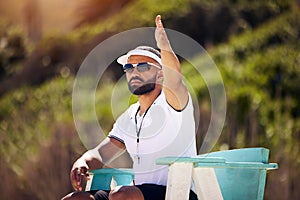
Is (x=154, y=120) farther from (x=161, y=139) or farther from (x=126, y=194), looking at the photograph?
(x=126, y=194)

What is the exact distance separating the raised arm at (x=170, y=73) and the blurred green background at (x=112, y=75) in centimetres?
319

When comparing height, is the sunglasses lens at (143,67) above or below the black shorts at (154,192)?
above

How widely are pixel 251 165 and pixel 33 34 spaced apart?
8.51 metres

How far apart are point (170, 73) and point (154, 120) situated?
1.11 feet

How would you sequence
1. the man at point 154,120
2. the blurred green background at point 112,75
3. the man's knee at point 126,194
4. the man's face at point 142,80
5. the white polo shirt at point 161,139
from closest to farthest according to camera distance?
1. the man's knee at point 126,194
2. the man at point 154,120
3. the white polo shirt at point 161,139
4. the man's face at point 142,80
5. the blurred green background at point 112,75

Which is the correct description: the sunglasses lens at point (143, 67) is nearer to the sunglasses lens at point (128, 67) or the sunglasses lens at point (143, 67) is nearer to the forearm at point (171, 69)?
the sunglasses lens at point (128, 67)

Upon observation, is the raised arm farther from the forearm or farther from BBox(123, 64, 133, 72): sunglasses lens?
BBox(123, 64, 133, 72): sunglasses lens

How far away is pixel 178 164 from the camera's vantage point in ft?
12.9

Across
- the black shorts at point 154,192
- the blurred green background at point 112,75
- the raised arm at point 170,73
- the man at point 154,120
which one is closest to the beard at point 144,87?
the man at point 154,120

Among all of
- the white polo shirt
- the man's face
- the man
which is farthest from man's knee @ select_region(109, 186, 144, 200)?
the man's face

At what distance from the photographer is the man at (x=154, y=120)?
4098mm

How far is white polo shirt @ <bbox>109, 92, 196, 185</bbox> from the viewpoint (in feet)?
13.9

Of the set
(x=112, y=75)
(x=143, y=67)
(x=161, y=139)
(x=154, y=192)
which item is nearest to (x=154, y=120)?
(x=161, y=139)

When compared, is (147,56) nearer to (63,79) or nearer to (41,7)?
(63,79)
